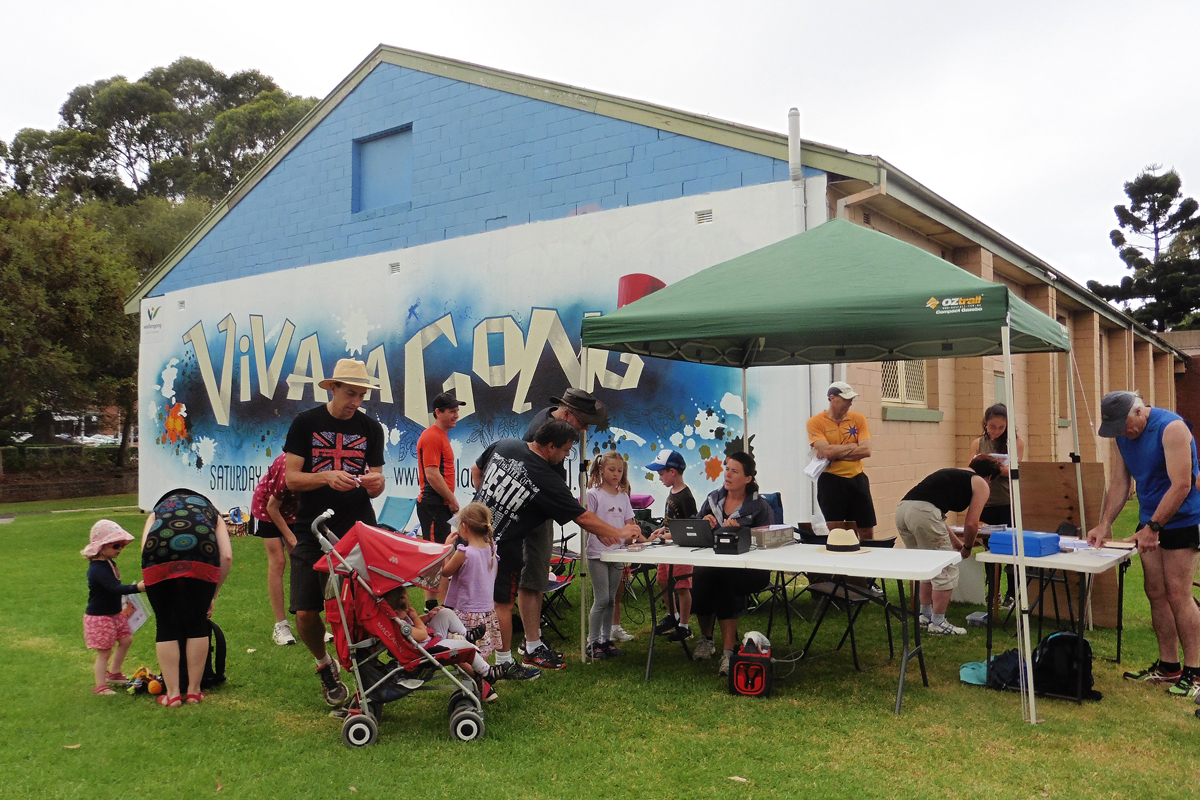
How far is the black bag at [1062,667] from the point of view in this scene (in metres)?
4.98

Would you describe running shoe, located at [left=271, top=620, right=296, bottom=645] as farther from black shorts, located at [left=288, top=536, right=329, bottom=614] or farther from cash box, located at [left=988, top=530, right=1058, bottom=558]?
cash box, located at [left=988, top=530, right=1058, bottom=558]

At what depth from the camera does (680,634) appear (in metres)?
5.93

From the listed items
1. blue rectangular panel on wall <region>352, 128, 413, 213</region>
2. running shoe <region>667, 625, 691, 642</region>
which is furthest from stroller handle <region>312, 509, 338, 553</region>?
blue rectangular panel on wall <region>352, 128, 413, 213</region>

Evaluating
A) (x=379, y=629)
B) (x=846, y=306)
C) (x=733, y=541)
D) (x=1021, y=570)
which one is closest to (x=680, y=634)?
(x=733, y=541)

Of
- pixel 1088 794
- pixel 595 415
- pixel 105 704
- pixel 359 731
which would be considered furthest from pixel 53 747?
pixel 1088 794

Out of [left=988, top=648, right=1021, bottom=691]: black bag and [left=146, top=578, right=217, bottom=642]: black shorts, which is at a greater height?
[left=146, top=578, right=217, bottom=642]: black shorts

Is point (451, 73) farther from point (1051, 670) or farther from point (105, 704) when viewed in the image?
point (1051, 670)

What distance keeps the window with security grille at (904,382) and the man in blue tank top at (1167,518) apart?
16.4ft

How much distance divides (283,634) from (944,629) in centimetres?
491

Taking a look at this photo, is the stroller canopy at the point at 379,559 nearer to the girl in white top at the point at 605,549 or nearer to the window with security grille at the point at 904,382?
the girl in white top at the point at 605,549

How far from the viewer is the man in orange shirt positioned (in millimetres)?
6898

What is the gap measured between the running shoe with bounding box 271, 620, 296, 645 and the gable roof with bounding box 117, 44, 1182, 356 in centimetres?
654

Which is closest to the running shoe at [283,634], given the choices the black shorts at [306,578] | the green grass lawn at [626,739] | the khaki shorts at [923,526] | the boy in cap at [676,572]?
the green grass lawn at [626,739]

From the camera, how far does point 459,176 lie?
12062 mm
